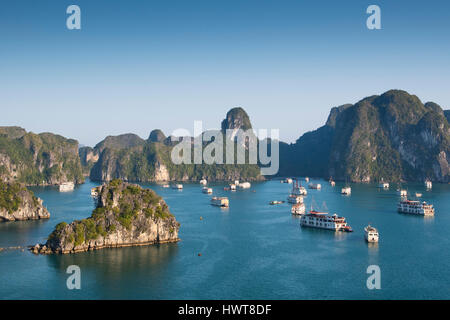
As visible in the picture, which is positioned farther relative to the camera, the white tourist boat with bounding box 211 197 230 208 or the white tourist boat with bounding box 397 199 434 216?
the white tourist boat with bounding box 211 197 230 208

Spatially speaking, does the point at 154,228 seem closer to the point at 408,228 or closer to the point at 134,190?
the point at 134,190

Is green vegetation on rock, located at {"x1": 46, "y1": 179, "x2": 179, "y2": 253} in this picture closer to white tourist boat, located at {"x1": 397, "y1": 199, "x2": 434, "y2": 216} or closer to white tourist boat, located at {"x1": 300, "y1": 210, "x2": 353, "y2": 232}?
white tourist boat, located at {"x1": 300, "y1": 210, "x2": 353, "y2": 232}

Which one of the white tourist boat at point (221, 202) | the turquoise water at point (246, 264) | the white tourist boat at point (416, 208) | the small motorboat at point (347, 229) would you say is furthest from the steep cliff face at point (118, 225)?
the white tourist boat at point (416, 208)

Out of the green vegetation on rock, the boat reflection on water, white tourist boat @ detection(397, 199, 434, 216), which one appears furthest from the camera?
white tourist boat @ detection(397, 199, 434, 216)

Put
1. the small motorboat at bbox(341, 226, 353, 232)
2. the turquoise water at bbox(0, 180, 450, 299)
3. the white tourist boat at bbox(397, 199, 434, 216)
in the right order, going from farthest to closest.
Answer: the white tourist boat at bbox(397, 199, 434, 216) → the small motorboat at bbox(341, 226, 353, 232) → the turquoise water at bbox(0, 180, 450, 299)

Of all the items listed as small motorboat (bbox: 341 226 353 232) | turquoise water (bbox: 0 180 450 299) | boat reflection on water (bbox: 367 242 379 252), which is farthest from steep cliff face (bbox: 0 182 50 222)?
boat reflection on water (bbox: 367 242 379 252)
